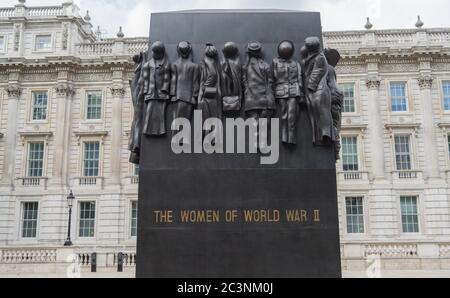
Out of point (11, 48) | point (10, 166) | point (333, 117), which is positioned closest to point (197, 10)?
point (333, 117)

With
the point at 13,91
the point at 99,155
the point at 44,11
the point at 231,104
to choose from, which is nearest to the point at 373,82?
the point at 99,155

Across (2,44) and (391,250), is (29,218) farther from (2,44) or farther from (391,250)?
(391,250)

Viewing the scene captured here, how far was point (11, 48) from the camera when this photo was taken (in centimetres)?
4112

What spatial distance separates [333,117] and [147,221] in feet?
12.8

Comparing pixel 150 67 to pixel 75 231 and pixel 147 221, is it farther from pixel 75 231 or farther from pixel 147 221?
pixel 75 231

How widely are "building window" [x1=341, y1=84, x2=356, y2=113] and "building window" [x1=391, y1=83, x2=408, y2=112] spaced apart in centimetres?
304

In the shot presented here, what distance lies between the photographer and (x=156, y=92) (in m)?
9.08

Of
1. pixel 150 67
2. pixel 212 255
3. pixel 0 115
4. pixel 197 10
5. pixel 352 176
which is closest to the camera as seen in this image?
pixel 212 255

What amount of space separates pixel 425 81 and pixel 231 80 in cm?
3344

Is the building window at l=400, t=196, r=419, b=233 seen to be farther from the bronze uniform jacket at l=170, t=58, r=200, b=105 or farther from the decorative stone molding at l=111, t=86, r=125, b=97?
the bronze uniform jacket at l=170, t=58, r=200, b=105

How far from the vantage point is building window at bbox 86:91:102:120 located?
132 feet

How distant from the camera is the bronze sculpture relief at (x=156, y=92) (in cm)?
902

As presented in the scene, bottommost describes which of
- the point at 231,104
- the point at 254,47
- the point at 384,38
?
the point at 231,104

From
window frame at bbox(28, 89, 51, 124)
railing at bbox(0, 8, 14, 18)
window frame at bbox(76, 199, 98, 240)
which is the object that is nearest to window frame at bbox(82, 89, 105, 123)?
window frame at bbox(28, 89, 51, 124)
